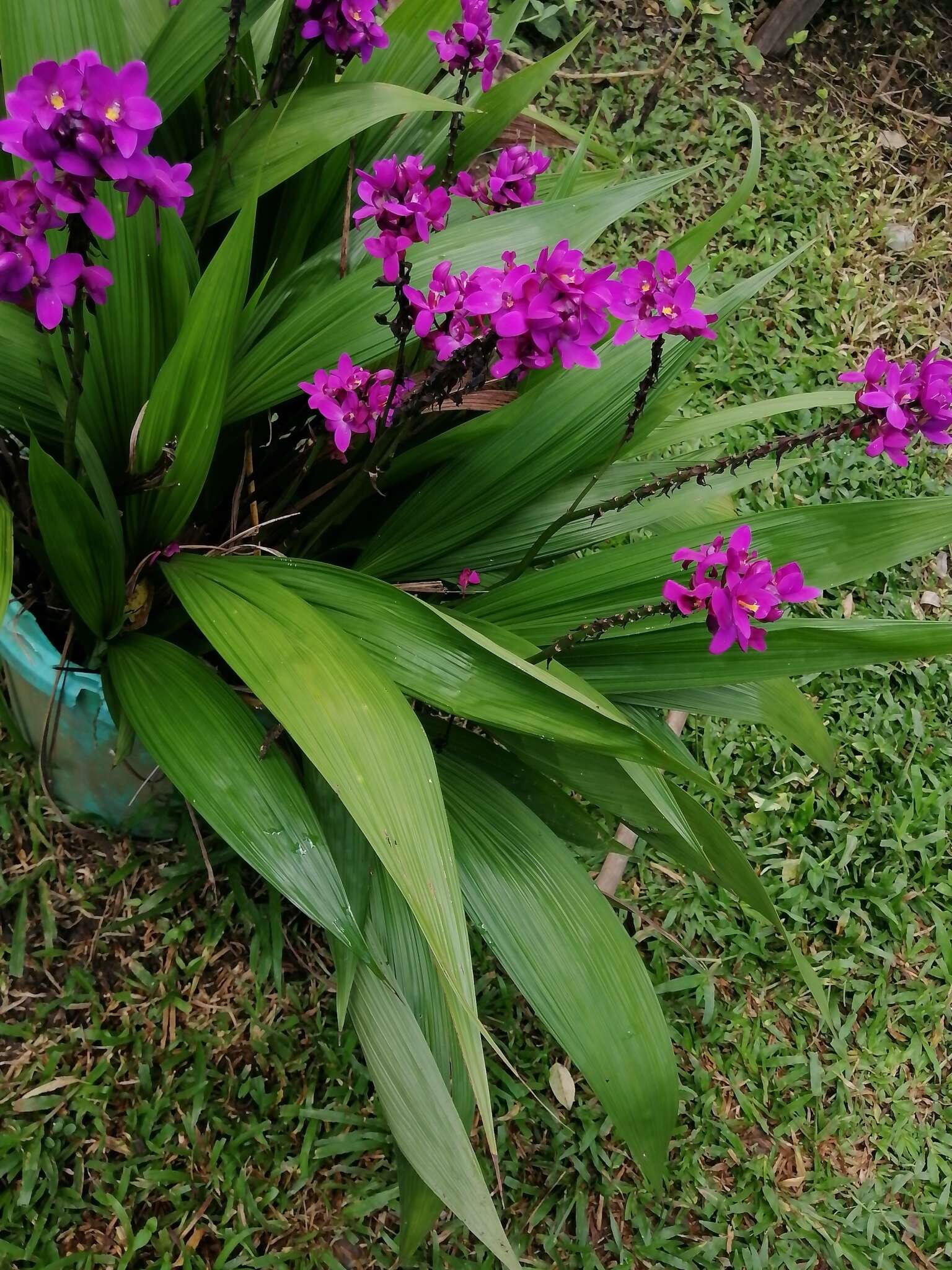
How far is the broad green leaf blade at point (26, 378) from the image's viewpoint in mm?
877

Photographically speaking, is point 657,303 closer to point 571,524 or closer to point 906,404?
point 906,404

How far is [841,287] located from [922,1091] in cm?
181

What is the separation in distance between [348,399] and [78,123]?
0.36 metres

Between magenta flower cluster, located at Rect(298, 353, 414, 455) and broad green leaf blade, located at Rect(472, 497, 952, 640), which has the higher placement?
magenta flower cluster, located at Rect(298, 353, 414, 455)

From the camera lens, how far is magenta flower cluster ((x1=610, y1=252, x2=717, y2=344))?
759mm

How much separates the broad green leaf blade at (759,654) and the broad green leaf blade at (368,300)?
40 cm

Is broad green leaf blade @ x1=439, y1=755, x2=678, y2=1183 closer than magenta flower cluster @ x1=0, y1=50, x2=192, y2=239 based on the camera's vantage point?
No

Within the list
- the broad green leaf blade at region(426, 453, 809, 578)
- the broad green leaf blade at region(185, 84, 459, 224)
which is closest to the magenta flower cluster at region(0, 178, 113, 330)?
the broad green leaf blade at region(185, 84, 459, 224)

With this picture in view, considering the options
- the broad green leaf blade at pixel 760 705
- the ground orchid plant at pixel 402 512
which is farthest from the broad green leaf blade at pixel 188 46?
the broad green leaf blade at pixel 760 705

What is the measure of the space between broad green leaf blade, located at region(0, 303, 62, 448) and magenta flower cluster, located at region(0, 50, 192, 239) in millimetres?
286

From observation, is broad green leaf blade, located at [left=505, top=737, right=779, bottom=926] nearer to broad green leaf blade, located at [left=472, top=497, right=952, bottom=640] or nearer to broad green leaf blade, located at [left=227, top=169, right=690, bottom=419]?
broad green leaf blade, located at [left=472, top=497, right=952, bottom=640]

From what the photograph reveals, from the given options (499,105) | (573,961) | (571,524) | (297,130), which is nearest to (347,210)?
(297,130)

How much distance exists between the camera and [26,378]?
0.92 m

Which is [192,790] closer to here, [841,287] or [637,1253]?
[637,1253]
